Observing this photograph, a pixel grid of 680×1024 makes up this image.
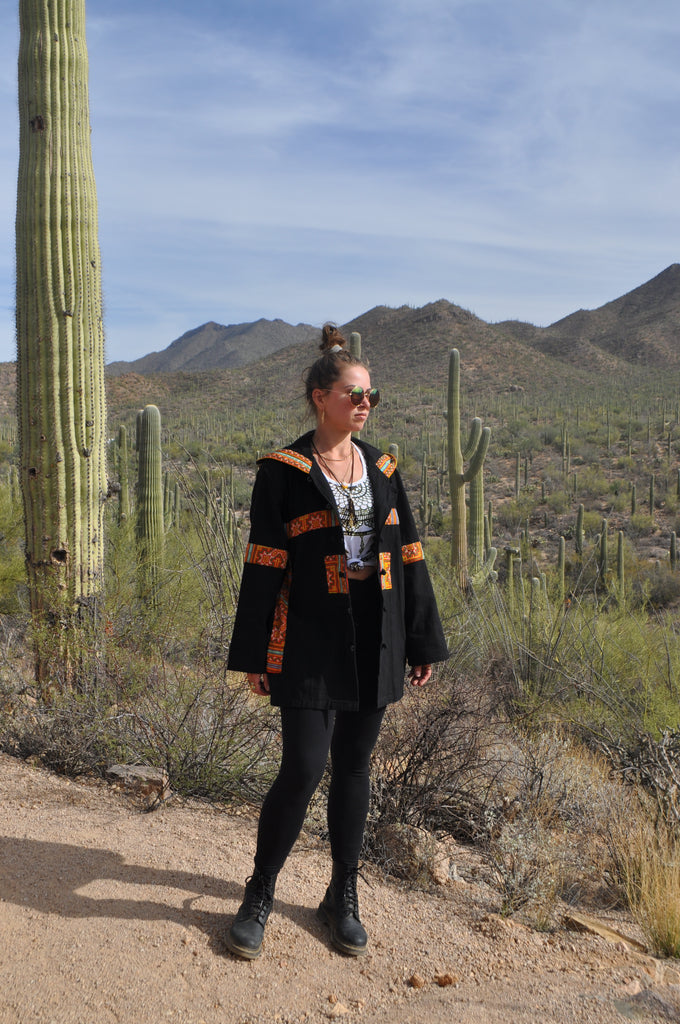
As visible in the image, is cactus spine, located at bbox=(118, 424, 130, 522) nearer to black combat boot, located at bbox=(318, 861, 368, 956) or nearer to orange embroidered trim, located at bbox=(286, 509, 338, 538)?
orange embroidered trim, located at bbox=(286, 509, 338, 538)

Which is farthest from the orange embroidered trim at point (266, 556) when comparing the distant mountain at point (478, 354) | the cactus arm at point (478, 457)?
the distant mountain at point (478, 354)

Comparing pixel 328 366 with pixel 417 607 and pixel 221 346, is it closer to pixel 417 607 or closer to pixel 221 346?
pixel 417 607

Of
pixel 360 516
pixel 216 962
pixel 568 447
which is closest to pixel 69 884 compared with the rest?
pixel 216 962

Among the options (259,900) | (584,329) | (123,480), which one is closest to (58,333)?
(259,900)

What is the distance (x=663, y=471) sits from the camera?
2516 centimetres

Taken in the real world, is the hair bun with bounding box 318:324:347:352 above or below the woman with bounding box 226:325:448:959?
above

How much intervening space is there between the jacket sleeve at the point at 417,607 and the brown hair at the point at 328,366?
0.49 meters

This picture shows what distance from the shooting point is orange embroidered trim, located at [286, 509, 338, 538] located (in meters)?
2.93

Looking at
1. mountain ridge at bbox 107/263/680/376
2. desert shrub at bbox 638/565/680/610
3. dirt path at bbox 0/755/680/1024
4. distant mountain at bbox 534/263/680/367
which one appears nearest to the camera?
dirt path at bbox 0/755/680/1024

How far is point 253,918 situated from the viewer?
2.97 m

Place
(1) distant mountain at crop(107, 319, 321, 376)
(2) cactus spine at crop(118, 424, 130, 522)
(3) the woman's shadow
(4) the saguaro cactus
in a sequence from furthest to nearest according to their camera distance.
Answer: (1) distant mountain at crop(107, 319, 321, 376), (4) the saguaro cactus, (2) cactus spine at crop(118, 424, 130, 522), (3) the woman's shadow

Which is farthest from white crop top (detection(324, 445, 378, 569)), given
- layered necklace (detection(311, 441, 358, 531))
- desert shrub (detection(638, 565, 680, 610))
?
desert shrub (detection(638, 565, 680, 610))

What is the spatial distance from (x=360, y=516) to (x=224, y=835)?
183 cm

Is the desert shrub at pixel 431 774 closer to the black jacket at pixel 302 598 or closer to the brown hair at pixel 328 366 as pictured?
the black jacket at pixel 302 598
